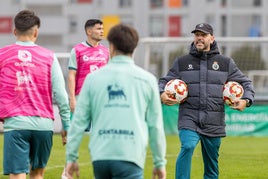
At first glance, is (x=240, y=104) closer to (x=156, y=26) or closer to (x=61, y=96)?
(x=61, y=96)

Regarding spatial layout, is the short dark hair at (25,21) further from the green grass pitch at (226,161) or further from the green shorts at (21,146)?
the green grass pitch at (226,161)

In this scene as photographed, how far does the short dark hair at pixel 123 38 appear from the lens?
25.6 ft

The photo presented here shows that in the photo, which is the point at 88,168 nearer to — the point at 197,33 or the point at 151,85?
the point at 197,33

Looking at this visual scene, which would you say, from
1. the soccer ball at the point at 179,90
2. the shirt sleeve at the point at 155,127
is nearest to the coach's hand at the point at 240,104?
the soccer ball at the point at 179,90

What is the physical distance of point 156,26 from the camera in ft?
303

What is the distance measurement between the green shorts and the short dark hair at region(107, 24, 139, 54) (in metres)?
2.07

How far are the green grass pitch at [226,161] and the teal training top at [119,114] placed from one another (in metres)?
6.80

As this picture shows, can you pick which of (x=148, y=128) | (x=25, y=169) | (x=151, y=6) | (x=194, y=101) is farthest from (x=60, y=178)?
(x=151, y=6)

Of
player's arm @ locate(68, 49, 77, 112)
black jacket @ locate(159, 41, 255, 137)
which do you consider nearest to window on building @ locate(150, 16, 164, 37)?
player's arm @ locate(68, 49, 77, 112)

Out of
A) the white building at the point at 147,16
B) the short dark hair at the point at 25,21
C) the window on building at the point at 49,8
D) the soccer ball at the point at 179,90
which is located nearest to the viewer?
the short dark hair at the point at 25,21

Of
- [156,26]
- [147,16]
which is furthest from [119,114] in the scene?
[156,26]

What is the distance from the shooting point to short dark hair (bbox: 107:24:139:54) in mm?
7816

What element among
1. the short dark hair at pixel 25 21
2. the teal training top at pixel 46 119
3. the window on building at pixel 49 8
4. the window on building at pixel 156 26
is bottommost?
the window on building at pixel 156 26

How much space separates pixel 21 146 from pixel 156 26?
8297cm
